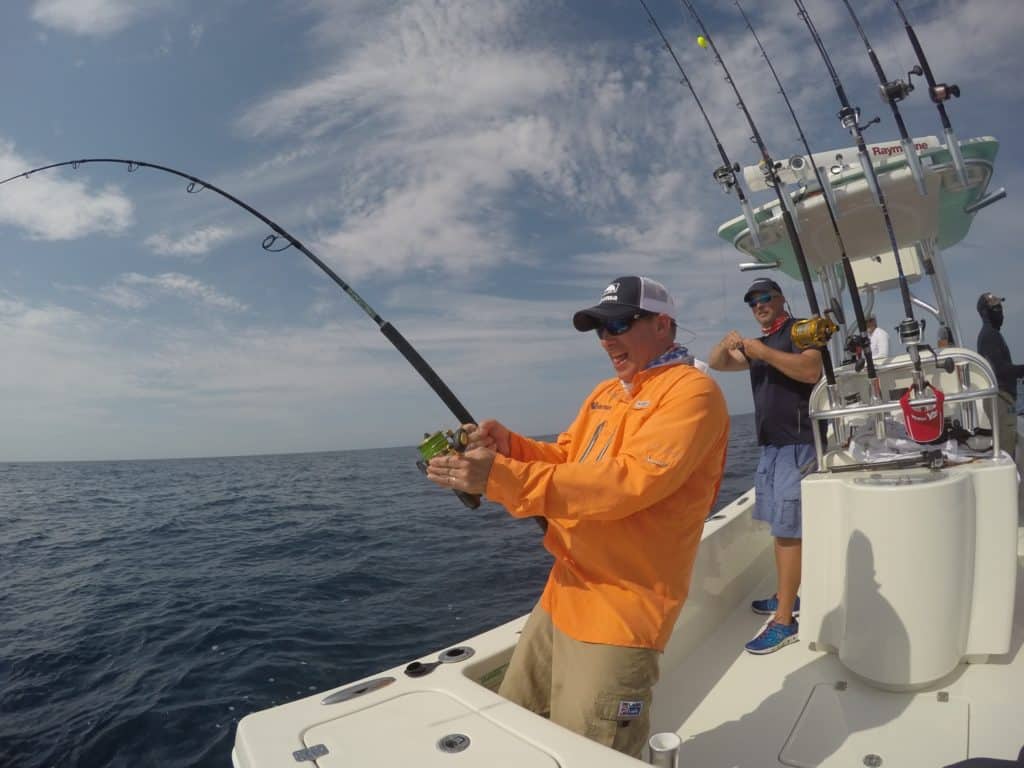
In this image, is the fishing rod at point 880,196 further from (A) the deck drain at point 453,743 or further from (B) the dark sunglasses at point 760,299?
(A) the deck drain at point 453,743

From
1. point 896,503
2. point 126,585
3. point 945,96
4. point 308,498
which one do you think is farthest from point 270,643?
point 308,498

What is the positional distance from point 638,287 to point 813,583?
1650 millimetres

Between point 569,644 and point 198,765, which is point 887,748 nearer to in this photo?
point 569,644

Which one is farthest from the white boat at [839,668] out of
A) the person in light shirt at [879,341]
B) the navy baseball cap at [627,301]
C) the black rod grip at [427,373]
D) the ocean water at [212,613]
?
the ocean water at [212,613]

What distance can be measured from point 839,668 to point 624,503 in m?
1.90

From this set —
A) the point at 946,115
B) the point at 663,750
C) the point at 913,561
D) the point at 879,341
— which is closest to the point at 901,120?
the point at 946,115

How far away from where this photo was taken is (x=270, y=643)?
4.67 meters

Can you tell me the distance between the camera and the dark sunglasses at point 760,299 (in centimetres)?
301

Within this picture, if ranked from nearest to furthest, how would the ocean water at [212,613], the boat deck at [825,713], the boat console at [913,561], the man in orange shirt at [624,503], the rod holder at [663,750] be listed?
the rod holder at [663,750] → the man in orange shirt at [624,503] → the boat deck at [825,713] → the boat console at [913,561] → the ocean water at [212,613]

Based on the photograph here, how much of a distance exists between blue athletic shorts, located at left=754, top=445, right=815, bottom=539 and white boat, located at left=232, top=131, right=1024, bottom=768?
15 cm

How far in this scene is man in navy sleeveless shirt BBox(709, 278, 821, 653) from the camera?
278cm

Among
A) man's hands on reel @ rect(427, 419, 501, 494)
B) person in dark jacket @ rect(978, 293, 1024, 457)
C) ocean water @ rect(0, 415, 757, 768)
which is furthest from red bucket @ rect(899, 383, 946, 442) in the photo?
ocean water @ rect(0, 415, 757, 768)

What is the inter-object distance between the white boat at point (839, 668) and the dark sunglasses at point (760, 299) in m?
0.50

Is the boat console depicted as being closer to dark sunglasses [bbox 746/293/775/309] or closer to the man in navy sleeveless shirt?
the man in navy sleeveless shirt
